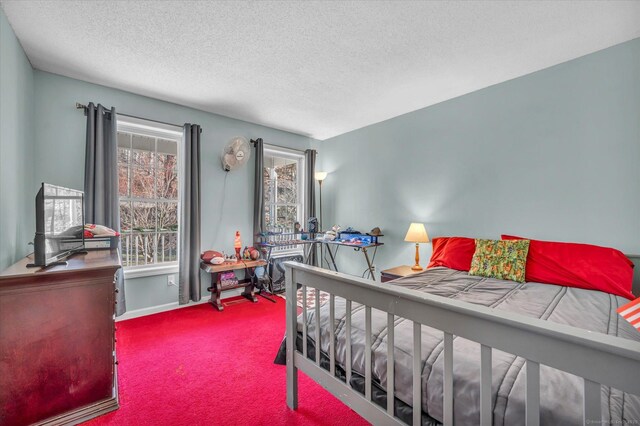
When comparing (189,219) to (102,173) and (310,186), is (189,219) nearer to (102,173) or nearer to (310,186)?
(102,173)

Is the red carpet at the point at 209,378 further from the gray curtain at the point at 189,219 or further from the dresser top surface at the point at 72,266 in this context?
the dresser top surface at the point at 72,266

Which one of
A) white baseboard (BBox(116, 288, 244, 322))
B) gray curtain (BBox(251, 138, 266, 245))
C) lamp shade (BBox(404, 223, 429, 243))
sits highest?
gray curtain (BBox(251, 138, 266, 245))

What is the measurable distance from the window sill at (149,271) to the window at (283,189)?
1.46 metres

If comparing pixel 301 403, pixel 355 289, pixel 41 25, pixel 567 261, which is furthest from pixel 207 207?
pixel 567 261

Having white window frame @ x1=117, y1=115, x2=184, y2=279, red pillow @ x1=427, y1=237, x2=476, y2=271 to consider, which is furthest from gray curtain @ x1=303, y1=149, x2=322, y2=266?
red pillow @ x1=427, y1=237, x2=476, y2=271

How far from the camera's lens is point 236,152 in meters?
3.47

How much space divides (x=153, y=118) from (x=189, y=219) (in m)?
1.23

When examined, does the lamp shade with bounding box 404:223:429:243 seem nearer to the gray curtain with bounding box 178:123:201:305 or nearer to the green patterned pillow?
the green patterned pillow

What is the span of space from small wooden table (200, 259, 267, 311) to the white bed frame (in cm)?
207

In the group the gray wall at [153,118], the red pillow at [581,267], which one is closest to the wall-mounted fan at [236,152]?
the gray wall at [153,118]

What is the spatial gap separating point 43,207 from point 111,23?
1.38 metres

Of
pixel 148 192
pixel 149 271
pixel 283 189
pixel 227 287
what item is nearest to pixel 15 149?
pixel 148 192

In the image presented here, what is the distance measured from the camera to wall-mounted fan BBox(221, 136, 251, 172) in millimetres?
3480

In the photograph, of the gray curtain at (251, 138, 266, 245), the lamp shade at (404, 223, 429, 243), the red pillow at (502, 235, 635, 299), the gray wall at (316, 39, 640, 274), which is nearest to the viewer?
the red pillow at (502, 235, 635, 299)
